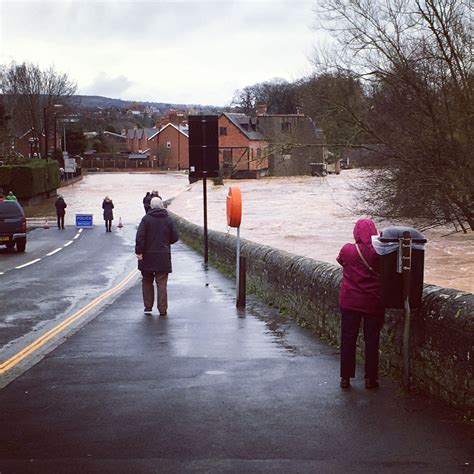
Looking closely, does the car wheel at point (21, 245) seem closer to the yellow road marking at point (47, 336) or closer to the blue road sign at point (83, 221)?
the yellow road marking at point (47, 336)

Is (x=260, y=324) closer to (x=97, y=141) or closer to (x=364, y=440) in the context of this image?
(x=364, y=440)

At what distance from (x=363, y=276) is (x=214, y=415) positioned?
174cm

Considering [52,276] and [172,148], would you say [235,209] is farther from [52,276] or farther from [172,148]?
[172,148]

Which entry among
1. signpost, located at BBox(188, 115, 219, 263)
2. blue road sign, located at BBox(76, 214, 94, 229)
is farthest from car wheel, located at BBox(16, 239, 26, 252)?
blue road sign, located at BBox(76, 214, 94, 229)

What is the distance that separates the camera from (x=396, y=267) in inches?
249

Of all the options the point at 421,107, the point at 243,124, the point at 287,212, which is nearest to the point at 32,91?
the point at 243,124

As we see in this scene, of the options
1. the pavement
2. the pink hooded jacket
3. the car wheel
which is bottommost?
the car wheel

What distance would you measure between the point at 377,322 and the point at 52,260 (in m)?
21.0

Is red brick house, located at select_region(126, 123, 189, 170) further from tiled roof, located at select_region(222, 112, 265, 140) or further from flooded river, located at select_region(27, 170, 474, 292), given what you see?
tiled roof, located at select_region(222, 112, 265, 140)

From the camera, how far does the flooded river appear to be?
1231 inches

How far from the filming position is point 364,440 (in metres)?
5.33

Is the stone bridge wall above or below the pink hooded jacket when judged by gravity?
below

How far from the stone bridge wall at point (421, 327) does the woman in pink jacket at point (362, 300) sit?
1.07 feet

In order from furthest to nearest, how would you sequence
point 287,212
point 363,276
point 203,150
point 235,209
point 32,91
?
point 32,91 → point 287,212 → point 203,150 → point 235,209 → point 363,276
